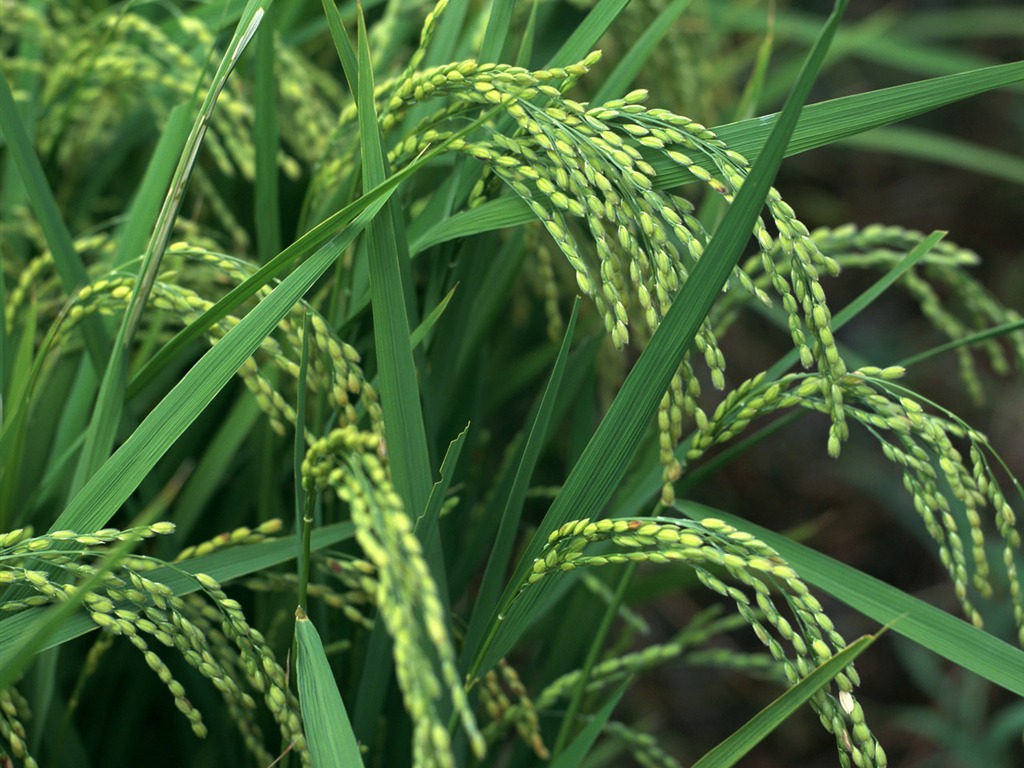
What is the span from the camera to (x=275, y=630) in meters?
0.73

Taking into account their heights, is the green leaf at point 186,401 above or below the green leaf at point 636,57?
below

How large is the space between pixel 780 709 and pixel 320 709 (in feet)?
0.81

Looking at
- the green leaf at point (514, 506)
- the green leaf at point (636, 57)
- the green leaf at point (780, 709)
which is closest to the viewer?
the green leaf at point (780, 709)

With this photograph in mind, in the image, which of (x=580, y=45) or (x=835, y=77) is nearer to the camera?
(x=580, y=45)

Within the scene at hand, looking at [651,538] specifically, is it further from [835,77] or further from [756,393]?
[835,77]

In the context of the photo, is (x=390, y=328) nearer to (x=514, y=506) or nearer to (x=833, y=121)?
(x=514, y=506)

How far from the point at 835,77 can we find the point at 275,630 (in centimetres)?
220

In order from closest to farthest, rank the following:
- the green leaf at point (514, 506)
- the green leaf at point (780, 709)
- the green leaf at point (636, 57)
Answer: the green leaf at point (780, 709) → the green leaf at point (514, 506) → the green leaf at point (636, 57)

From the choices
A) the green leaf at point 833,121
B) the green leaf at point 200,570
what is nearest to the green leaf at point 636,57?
the green leaf at point 833,121

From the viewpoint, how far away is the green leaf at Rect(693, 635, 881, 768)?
464 millimetres

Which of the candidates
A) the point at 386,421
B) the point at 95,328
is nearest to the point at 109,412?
the point at 95,328

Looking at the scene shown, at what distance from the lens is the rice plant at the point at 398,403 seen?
1.60 ft

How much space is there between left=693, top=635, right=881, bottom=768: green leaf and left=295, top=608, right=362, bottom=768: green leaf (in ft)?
0.67

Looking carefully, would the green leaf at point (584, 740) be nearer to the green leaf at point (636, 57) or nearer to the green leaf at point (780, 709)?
the green leaf at point (780, 709)
